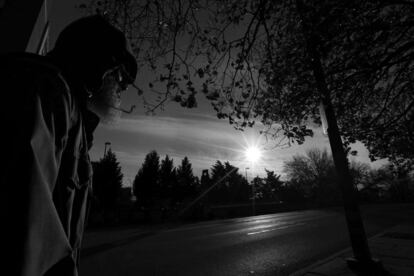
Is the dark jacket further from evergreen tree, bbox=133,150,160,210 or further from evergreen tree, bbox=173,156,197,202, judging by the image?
evergreen tree, bbox=173,156,197,202

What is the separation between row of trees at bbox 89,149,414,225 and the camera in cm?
2961

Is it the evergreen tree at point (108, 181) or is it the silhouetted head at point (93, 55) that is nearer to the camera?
the silhouetted head at point (93, 55)

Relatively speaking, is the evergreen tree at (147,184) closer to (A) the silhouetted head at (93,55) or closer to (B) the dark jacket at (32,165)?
(A) the silhouetted head at (93,55)

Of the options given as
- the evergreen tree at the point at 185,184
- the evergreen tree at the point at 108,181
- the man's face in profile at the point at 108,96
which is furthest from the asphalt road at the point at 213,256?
the evergreen tree at the point at 185,184

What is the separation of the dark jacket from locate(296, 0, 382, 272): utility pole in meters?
5.42

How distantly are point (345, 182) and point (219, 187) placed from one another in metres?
53.4

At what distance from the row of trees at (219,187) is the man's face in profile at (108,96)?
21.5 metres

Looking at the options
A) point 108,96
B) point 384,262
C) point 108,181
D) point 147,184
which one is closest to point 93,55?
point 108,96

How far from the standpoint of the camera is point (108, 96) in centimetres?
160

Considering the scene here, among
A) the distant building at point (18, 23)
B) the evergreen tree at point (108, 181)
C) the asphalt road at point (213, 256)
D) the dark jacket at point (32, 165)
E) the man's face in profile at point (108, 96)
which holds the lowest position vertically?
the asphalt road at point (213, 256)

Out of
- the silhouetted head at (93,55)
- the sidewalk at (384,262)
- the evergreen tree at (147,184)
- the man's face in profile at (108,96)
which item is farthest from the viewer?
the evergreen tree at (147,184)

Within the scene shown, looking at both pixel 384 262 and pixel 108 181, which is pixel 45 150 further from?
pixel 108 181

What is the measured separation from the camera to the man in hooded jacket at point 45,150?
0.63 m

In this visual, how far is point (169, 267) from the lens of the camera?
21.4ft
